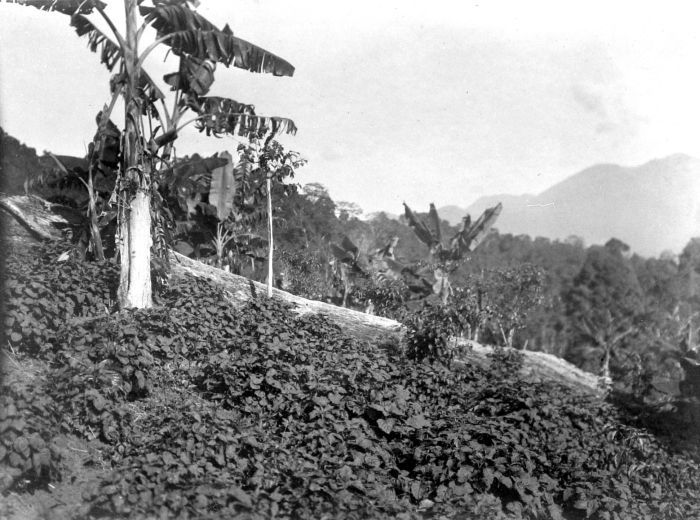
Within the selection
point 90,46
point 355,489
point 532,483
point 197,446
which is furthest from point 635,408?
point 90,46

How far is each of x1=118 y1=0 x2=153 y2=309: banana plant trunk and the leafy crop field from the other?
304 millimetres

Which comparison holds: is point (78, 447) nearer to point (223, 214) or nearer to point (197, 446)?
point (197, 446)

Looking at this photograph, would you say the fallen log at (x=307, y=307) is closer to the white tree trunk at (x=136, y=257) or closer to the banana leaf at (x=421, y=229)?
the white tree trunk at (x=136, y=257)

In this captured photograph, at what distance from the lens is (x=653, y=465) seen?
579 cm

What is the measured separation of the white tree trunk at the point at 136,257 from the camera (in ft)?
21.6

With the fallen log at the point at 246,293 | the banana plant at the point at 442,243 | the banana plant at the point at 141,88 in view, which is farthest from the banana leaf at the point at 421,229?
the banana plant at the point at 141,88

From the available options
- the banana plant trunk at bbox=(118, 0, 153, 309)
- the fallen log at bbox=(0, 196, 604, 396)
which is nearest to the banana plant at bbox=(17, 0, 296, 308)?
the banana plant trunk at bbox=(118, 0, 153, 309)

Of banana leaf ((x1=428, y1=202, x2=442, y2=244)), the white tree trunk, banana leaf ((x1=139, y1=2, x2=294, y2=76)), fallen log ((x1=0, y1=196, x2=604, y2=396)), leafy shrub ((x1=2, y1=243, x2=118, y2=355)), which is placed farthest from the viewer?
banana leaf ((x1=428, y1=202, x2=442, y2=244))

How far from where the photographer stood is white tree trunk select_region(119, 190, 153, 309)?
6578 mm

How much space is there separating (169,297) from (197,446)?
11.4 ft

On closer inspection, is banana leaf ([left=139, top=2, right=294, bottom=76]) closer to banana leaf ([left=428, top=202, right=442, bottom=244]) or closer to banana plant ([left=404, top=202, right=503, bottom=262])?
banana plant ([left=404, top=202, right=503, bottom=262])

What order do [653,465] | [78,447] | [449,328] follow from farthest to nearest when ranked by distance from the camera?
1. [449,328]
2. [653,465]
3. [78,447]

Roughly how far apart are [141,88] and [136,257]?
1.99 meters

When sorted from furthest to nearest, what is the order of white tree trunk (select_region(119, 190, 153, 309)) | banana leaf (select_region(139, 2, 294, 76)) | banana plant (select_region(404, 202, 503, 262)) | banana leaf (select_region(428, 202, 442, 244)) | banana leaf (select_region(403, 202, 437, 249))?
1. banana leaf (select_region(428, 202, 442, 244))
2. banana leaf (select_region(403, 202, 437, 249))
3. banana plant (select_region(404, 202, 503, 262))
4. banana leaf (select_region(139, 2, 294, 76))
5. white tree trunk (select_region(119, 190, 153, 309))
